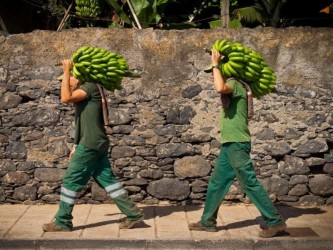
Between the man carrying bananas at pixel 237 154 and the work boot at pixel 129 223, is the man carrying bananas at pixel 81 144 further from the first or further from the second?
the man carrying bananas at pixel 237 154

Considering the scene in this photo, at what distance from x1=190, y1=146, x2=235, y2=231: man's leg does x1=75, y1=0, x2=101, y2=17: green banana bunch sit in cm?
434

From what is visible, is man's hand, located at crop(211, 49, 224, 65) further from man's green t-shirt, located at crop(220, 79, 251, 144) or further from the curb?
the curb

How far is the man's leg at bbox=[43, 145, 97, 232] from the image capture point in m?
6.89

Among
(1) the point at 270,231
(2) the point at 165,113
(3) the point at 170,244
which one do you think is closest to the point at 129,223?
(3) the point at 170,244

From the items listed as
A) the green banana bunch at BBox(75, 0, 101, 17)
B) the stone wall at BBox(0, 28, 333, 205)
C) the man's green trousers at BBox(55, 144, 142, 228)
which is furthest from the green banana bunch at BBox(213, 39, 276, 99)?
the green banana bunch at BBox(75, 0, 101, 17)

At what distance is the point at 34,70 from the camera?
8234 millimetres

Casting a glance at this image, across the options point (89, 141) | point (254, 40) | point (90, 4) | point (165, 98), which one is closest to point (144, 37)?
point (165, 98)

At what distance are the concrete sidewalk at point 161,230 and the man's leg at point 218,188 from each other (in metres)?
0.15

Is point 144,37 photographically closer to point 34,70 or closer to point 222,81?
point 34,70

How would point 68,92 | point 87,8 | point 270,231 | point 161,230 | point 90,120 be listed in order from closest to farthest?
point 270,231 < point 68,92 < point 90,120 < point 161,230 < point 87,8

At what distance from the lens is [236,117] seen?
6.81 metres

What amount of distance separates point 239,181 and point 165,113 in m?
1.76

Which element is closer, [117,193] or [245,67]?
[245,67]

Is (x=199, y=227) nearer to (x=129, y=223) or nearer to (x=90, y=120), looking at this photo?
(x=129, y=223)
